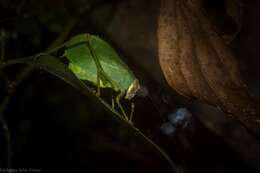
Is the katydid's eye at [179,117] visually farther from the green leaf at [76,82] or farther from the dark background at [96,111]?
the green leaf at [76,82]

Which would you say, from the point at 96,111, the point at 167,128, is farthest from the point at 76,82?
the point at 96,111

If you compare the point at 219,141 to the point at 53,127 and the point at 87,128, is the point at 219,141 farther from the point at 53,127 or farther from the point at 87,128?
the point at 53,127

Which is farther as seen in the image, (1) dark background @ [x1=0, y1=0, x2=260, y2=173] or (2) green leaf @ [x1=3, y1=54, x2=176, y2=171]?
(1) dark background @ [x1=0, y1=0, x2=260, y2=173]

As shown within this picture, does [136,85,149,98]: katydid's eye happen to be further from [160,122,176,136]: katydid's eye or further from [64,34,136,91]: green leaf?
[160,122,176,136]: katydid's eye

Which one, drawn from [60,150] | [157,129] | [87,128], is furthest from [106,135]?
[157,129]

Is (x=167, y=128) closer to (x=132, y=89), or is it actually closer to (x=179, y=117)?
(x=179, y=117)

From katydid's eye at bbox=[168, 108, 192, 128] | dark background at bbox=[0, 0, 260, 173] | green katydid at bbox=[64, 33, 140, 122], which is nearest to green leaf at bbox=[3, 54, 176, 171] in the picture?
green katydid at bbox=[64, 33, 140, 122]
